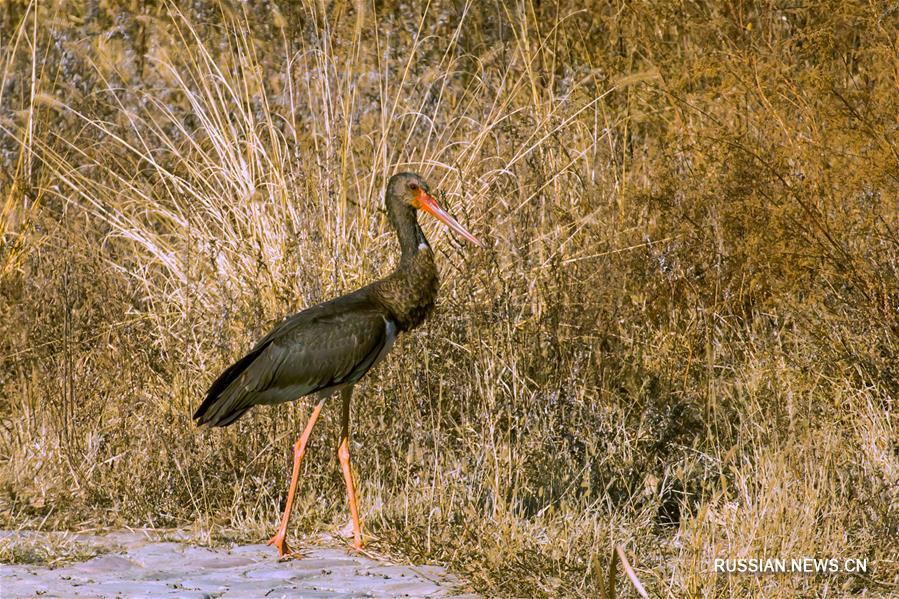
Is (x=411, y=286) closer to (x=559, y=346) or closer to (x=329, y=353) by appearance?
(x=329, y=353)

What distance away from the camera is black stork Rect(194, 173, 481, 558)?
5.61m

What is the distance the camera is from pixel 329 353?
5.62 m

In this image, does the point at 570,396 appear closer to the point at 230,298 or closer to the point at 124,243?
the point at 230,298

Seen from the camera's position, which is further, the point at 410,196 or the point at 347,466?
the point at 410,196

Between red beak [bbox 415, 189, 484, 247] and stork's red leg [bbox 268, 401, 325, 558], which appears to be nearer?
stork's red leg [bbox 268, 401, 325, 558]

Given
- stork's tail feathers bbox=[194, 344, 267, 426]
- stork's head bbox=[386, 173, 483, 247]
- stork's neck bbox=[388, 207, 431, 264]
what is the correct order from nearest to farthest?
stork's tail feathers bbox=[194, 344, 267, 426] → stork's neck bbox=[388, 207, 431, 264] → stork's head bbox=[386, 173, 483, 247]

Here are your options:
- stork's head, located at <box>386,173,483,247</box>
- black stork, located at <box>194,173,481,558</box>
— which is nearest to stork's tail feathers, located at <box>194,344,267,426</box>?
black stork, located at <box>194,173,481,558</box>

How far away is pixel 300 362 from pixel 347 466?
483 millimetres

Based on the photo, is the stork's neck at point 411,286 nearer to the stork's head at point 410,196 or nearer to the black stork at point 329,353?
the black stork at point 329,353

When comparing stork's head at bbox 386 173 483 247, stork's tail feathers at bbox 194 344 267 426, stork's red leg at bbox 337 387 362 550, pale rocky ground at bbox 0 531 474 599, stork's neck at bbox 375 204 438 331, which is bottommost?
pale rocky ground at bbox 0 531 474 599

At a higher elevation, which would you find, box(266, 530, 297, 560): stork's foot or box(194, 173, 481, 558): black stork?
box(194, 173, 481, 558): black stork

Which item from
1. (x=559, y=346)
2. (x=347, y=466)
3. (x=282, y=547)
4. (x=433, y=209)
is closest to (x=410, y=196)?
(x=433, y=209)

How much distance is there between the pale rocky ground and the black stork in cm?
15

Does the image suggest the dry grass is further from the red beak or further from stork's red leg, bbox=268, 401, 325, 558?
the red beak
